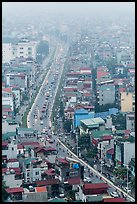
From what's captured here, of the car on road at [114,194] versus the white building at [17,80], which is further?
the white building at [17,80]

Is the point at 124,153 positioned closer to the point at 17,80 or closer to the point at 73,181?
the point at 73,181

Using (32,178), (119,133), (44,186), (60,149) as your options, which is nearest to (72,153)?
(60,149)

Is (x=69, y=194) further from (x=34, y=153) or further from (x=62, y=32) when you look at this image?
(x=62, y=32)

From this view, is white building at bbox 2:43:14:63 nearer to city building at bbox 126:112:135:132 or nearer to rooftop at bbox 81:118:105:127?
rooftop at bbox 81:118:105:127

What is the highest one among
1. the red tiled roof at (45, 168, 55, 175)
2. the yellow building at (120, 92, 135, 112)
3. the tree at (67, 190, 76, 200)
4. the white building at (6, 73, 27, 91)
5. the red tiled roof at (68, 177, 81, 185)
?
the white building at (6, 73, 27, 91)

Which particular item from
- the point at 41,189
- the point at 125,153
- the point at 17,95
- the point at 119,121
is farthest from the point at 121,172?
the point at 17,95

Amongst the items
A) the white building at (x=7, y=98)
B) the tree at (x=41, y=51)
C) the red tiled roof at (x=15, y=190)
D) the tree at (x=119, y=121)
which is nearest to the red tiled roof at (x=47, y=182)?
the red tiled roof at (x=15, y=190)

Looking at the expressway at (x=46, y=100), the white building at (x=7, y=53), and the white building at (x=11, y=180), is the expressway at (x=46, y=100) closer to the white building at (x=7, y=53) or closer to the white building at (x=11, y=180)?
the white building at (x=7, y=53)

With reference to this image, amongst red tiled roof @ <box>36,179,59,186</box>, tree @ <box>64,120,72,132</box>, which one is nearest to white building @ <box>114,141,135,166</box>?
red tiled roof @ <box>36,179,59,186</box>
